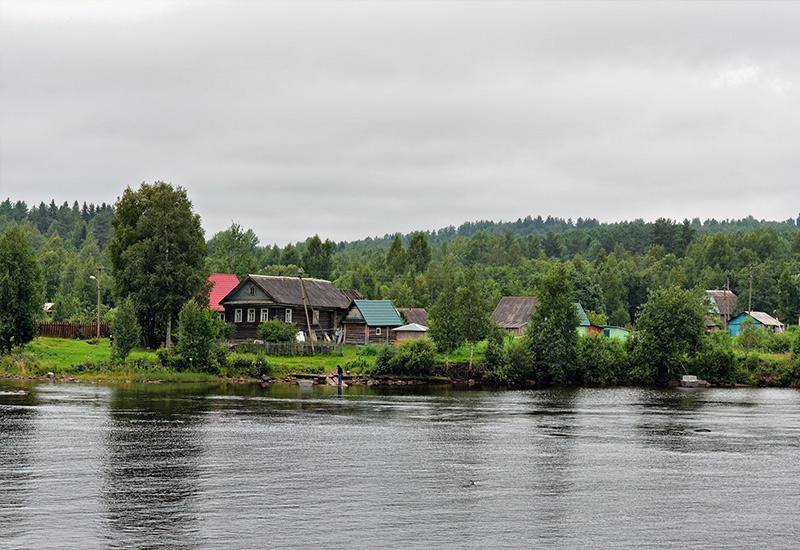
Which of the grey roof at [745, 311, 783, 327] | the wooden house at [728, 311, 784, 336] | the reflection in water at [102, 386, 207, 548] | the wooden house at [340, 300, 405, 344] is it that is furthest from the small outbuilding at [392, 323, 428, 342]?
the grey roof at [745, 311, 783, 327]

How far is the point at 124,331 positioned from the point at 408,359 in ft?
77.1

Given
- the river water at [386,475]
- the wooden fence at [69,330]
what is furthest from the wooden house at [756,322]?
the wooden fence at [69,330]

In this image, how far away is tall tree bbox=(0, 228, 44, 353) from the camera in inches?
3312

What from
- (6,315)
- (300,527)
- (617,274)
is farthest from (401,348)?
(617,274)

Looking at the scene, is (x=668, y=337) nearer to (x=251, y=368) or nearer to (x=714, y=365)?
(x=714, y=365)

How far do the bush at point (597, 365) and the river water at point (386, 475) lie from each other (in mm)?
25688

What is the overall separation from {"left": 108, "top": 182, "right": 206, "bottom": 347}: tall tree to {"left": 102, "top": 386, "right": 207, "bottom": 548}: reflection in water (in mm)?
27905

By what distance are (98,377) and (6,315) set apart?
11.2 meters

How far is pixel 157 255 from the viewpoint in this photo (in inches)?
3556

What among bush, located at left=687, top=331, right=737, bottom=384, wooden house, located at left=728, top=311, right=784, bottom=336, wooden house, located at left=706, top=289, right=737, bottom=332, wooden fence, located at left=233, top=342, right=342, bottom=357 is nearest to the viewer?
wooden fence, located at left=233, top=342, right=342, bottom=357

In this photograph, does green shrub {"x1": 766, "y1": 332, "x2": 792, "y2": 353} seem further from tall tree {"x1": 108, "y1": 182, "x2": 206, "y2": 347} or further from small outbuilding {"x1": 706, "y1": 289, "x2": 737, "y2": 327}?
tall tree {"x1": 108, "y1": 182, "x2": 206, "y2": 347}

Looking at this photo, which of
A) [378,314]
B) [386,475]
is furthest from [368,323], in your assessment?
[386,475]

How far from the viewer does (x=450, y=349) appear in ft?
305

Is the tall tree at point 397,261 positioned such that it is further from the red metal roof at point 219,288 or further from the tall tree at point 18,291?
the tall tree at point 18,291
